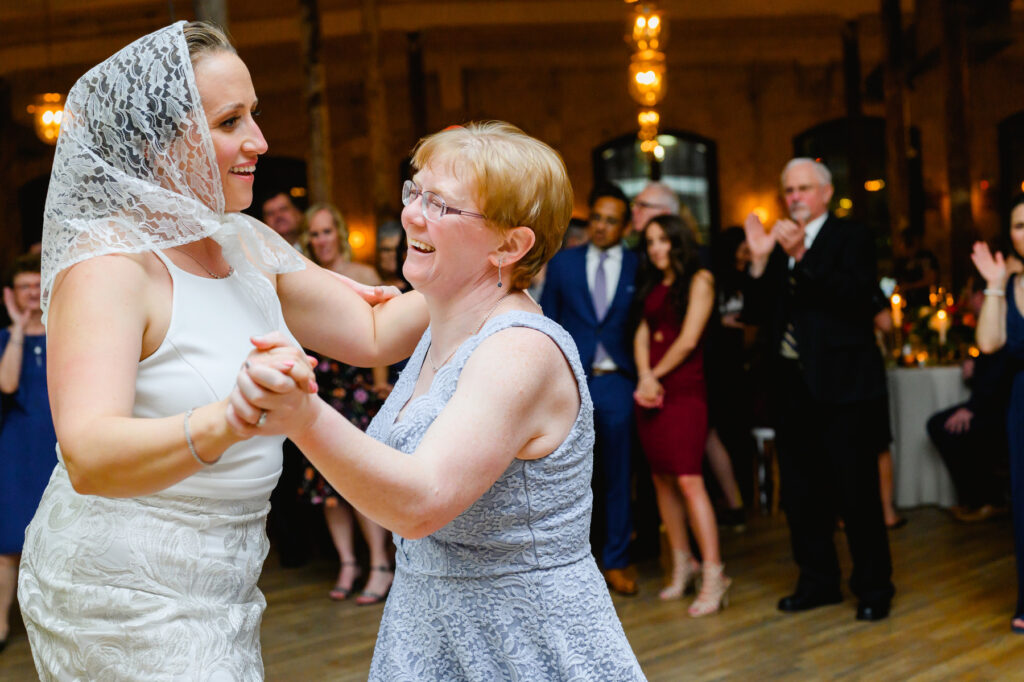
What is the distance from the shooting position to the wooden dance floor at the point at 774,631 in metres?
3.63

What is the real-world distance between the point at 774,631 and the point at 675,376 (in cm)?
122

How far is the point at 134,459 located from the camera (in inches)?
46.1

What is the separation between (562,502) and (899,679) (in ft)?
8.33

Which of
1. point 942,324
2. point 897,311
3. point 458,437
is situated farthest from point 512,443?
point 897,311

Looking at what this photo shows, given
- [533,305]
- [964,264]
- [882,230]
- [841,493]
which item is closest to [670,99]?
[882,230]

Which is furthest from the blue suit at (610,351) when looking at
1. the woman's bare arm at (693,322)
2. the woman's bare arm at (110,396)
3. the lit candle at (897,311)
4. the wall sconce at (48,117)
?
the wall sconce at (48,117)

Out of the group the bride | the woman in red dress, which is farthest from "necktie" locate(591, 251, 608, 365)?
the bride

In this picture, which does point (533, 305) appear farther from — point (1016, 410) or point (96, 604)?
point (1016, 410)

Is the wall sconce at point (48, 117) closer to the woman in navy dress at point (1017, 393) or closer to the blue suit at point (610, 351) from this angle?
the blue suit at point (610, 351)

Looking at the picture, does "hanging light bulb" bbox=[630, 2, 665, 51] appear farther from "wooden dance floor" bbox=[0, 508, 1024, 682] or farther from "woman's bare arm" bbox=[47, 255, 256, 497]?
"woman's bare arm" bbox=[47, 255, 256, 497]

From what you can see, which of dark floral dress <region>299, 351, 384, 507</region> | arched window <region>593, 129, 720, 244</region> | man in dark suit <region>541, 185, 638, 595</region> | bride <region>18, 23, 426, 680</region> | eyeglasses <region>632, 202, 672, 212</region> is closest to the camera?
bride <region>18, 23, 426, 680</region>

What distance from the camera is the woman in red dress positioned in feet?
15.2

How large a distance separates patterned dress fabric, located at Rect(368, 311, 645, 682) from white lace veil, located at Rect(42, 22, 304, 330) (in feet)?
1.41

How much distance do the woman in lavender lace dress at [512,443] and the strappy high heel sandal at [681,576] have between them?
3.22m
